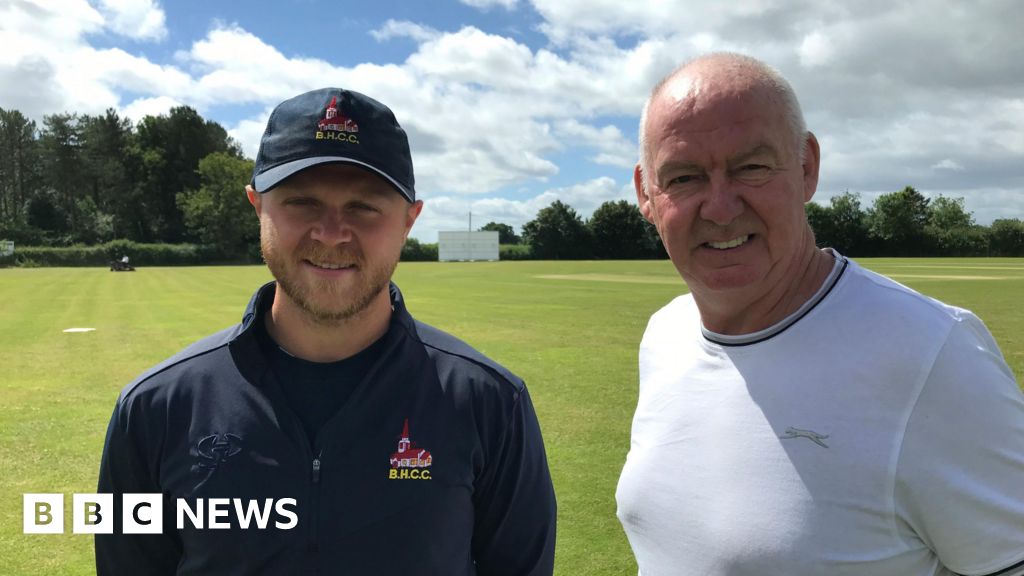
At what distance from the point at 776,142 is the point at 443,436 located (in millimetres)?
1435

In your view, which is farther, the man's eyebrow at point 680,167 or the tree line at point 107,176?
the tree line at point 107,176

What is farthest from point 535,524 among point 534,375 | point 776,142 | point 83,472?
point 534,375

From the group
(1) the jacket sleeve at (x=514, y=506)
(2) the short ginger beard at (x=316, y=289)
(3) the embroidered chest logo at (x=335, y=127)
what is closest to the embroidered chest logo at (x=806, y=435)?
(1) the jacket sleeve at (x=514, y=506)

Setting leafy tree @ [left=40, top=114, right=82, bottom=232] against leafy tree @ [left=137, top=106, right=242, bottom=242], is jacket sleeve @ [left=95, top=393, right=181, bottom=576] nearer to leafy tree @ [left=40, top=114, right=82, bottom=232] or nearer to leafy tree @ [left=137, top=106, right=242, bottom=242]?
leafy tree @ [left=137, top=106, right=242, bottom=242]

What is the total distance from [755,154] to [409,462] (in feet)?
4.86

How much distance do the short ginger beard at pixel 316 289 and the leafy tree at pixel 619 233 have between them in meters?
89.1

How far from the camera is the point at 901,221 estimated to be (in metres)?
89.9

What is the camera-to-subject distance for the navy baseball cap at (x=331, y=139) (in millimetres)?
2219

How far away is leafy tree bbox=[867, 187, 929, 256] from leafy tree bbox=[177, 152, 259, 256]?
77.5 meters

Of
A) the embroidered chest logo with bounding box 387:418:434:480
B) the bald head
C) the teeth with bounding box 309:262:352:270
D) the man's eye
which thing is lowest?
the embroidered chest logo with bounding box 387:418:434:480

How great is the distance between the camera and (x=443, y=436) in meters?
2.13

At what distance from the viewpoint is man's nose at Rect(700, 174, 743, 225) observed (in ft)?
7.19

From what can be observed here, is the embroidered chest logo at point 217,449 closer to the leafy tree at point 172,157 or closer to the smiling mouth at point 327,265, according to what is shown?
the smiling mouth at point 327,265

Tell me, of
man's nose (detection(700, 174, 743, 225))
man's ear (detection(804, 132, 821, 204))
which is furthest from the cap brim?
man's ear (detection(804, 132, 821, 204))
